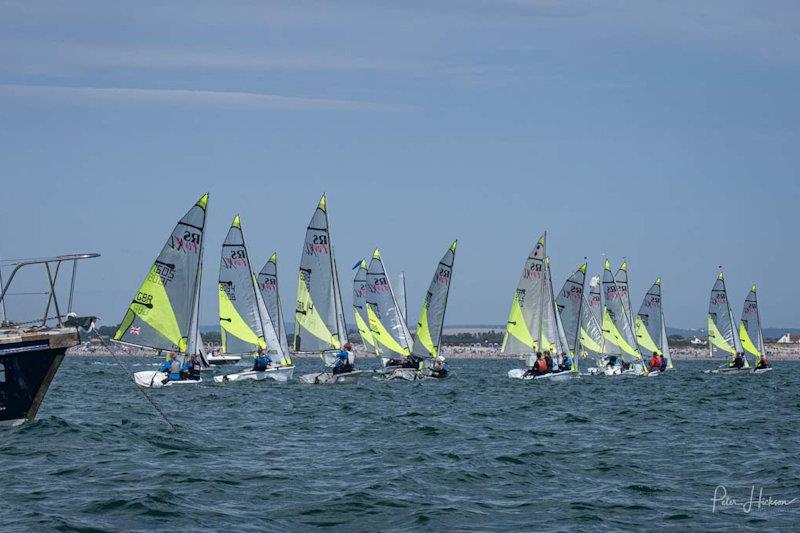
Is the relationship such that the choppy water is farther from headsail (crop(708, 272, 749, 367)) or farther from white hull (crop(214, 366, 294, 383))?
headsail (crop(708, 272, 749, 367))

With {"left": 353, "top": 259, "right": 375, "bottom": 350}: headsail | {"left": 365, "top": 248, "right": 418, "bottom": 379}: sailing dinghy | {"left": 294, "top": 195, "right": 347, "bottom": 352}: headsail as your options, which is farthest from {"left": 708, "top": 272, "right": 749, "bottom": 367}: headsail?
{"left": 294, "top": 195, "right": 347, "bottom": 352}: headsail

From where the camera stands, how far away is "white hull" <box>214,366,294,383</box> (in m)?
47.0

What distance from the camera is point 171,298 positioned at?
4259 centimetres

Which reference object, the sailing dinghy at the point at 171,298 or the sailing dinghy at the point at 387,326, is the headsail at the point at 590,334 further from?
the sailing dinghy at the point at 171,298

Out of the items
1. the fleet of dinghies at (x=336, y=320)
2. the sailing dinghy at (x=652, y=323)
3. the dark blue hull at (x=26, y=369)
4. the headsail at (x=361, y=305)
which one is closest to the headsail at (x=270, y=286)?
the fleet of dinghies at (x=336, y=320)

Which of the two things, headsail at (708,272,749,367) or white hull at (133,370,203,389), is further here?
headsail at (708,272,749,367)

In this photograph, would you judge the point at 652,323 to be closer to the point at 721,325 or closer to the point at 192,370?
the point at 721,325

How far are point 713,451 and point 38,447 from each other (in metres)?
13.7

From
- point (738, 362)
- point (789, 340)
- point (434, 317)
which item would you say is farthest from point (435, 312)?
point (789, 340)

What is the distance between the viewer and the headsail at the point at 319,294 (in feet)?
174

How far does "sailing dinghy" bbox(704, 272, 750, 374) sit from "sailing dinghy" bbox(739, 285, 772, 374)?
0.66m

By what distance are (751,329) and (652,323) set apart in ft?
26.4

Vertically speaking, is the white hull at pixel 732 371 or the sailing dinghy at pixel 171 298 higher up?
the sailing dinghy at pixel 171 298
